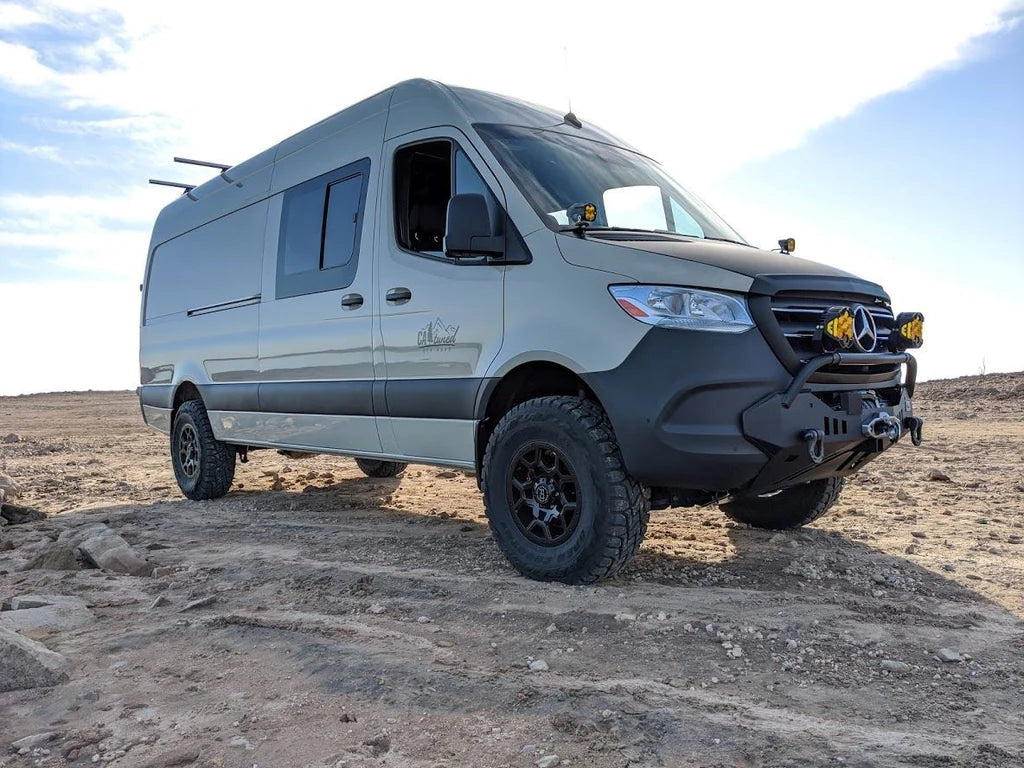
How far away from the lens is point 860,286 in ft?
13.3

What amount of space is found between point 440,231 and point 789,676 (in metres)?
3.08

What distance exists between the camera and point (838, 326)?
3.75 m

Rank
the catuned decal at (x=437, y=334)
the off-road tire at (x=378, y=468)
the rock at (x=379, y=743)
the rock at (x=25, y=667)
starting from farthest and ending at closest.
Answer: the off-road tire at (x=378, y=468) → the catuned decal at (x=437, y=334) → the rock at (x=25, y=667) → the rock at (x=379, y=743)

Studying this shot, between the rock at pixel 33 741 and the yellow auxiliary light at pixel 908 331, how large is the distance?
3.89 metres

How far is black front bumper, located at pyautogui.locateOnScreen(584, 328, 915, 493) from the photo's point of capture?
350cm

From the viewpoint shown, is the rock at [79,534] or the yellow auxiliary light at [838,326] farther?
the rock at [79,534]

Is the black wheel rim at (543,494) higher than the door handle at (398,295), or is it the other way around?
the door handle at (398,295)

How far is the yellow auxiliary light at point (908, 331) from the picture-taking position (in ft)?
13.8

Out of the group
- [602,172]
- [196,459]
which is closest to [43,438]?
[196,459]

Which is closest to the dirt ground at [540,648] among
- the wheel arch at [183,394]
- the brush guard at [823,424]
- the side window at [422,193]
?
the brush guard at [823,424]

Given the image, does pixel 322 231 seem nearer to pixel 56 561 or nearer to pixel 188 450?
pixel 56 561

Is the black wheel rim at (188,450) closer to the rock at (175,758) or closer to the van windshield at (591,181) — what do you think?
the van windshield at (591,181)

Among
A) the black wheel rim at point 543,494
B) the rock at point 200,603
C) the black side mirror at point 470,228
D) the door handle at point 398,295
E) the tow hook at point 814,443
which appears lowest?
the rock at point 200,603

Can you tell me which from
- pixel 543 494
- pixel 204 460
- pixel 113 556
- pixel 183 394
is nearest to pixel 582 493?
pixel 543 494
